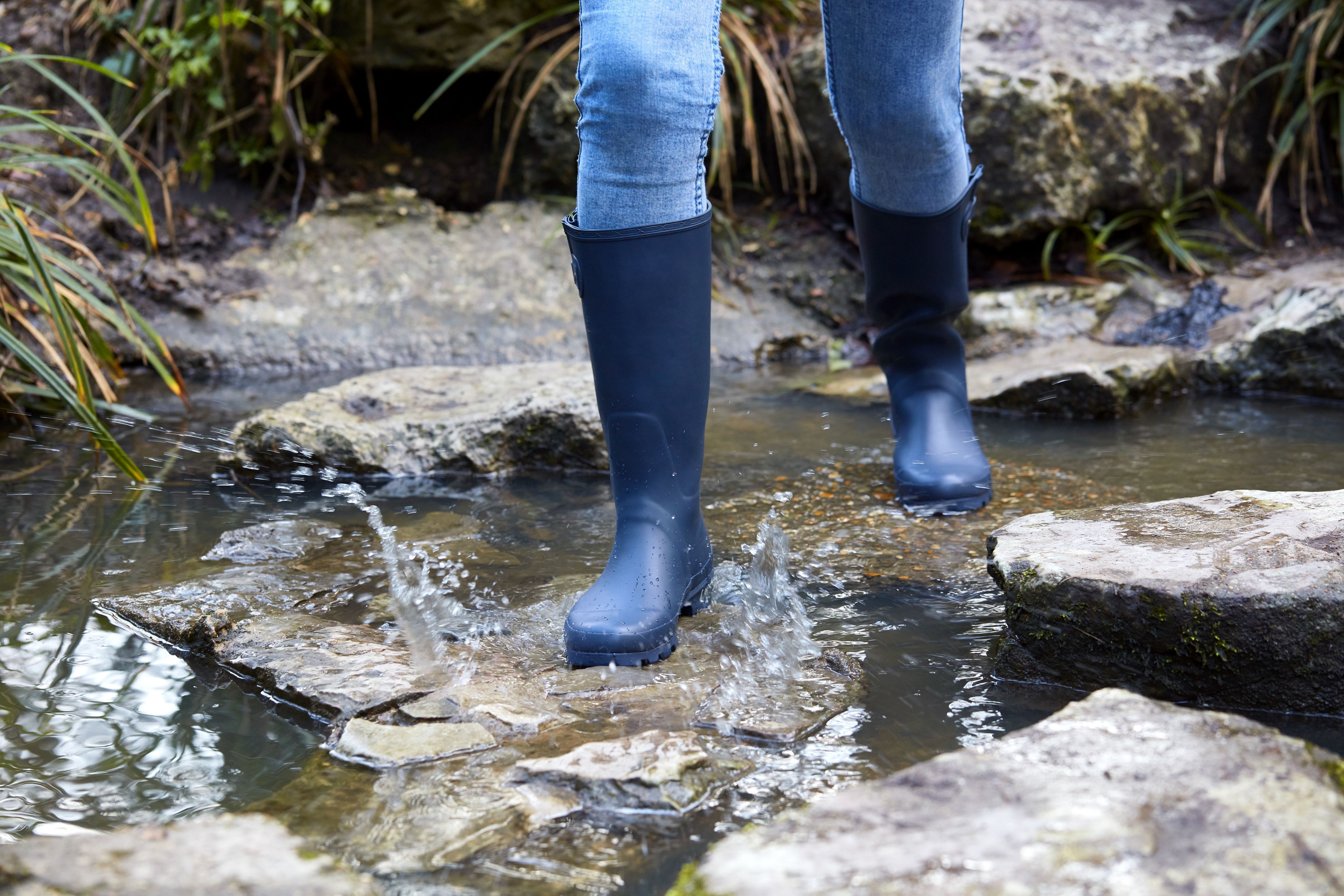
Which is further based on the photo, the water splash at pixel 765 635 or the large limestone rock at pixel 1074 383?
the large limestone rock at pixel 1074 383

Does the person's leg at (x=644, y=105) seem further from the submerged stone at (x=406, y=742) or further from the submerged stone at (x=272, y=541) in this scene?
the submerged stone at (x=272, y=541)

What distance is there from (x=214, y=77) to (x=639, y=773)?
3850 mm

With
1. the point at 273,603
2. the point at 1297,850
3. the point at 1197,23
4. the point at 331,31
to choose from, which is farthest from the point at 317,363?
the point at 1197,23

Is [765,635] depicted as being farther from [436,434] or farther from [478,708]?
[436,434]

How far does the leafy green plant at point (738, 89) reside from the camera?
3.96m

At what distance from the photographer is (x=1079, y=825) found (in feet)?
2.60

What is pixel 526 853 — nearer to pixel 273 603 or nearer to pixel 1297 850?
pixel 1297 850

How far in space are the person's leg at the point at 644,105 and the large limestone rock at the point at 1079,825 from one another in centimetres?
80

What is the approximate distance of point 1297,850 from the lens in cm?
75

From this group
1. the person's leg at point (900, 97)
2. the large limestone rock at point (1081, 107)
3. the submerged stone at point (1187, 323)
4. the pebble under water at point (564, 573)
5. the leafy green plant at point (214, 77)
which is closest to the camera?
the pebble under water at point (564, 573)

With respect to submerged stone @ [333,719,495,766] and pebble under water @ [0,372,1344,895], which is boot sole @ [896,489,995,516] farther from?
submerged stone @ [333,719,495,766]

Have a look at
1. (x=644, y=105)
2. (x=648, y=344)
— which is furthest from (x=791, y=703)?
(x=644, y=105)

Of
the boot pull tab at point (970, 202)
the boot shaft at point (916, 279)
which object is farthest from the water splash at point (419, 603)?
the boot pull tab at point (970, 202)

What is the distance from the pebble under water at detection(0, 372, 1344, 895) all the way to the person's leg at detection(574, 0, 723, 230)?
0.58m
